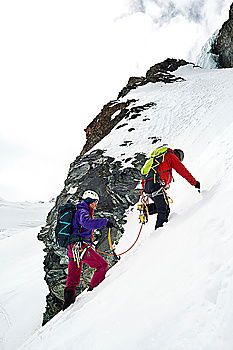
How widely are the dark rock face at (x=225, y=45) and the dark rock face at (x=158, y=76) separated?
232 inches

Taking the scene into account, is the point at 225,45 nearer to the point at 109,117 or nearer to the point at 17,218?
the point at 109,117

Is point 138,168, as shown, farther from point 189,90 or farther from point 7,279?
point 7,279

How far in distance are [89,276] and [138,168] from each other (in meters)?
5.63

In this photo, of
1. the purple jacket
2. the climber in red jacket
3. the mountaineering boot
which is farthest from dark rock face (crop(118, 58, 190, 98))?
the mountaineering boot

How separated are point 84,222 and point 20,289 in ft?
56.4

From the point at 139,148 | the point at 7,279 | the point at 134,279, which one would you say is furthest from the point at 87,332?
the point at 7,279

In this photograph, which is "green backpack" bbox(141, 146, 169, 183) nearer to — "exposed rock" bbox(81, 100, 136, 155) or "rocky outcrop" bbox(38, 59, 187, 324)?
"rocky outcrop" bbox(38, 59, 187, 324)

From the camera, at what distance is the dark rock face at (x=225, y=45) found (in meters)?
32.8

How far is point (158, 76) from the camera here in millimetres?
29922

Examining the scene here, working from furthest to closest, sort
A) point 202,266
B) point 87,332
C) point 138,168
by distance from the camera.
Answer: point 138,168, point 87,332, point 202,266

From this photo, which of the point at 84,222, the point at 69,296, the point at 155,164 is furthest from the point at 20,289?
the point at 155,164

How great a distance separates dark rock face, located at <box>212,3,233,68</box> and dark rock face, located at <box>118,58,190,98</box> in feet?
19.4

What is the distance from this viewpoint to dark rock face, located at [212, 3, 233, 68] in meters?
32.8

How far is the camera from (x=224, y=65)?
36125mm
